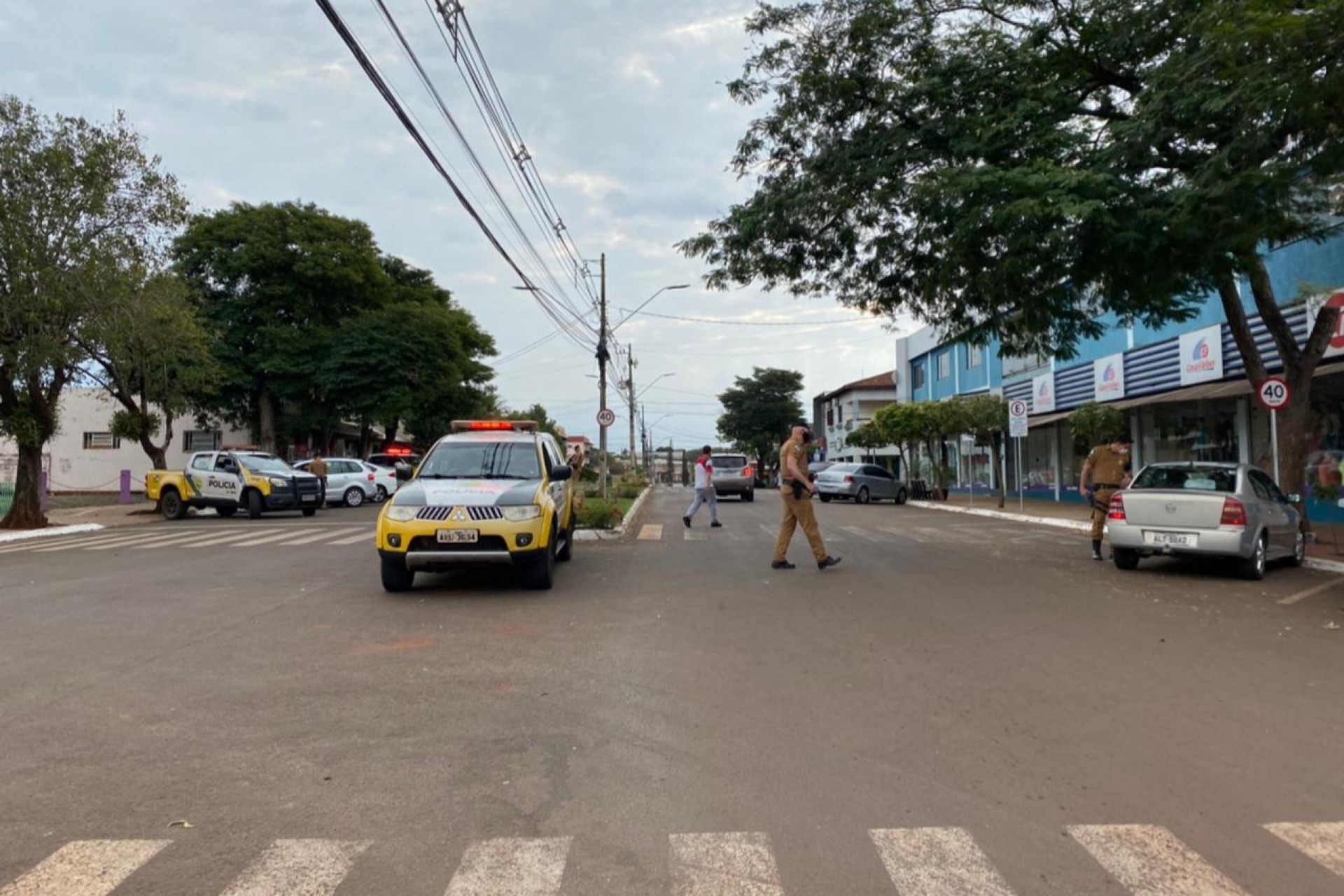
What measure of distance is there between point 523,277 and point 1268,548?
1352 cm

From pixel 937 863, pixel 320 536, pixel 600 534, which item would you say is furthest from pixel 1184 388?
pixel 937 863

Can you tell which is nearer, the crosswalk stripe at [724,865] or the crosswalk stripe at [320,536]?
the crosswalk stripe at [724,865]

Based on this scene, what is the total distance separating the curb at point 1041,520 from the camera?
1239cm

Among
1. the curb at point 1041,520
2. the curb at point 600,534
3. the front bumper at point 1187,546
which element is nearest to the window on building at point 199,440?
the curb at point 1041,520

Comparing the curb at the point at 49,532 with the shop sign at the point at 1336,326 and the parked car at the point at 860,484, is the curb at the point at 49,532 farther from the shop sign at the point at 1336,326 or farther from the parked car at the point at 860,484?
the shop sign at the point at 1336,326

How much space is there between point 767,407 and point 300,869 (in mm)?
68341

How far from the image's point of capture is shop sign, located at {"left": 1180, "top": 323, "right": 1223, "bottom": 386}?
829 inches

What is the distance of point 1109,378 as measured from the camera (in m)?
26.2

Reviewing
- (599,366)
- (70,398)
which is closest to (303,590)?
(599,366)

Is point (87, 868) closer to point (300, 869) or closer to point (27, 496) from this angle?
point (300, 869)

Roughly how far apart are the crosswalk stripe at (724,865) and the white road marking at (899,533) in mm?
12806

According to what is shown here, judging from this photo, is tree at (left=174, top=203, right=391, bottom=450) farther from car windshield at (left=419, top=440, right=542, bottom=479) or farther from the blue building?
car windshield at (left=419, top=440, right=542, bottom=479)

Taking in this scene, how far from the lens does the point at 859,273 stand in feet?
49.0

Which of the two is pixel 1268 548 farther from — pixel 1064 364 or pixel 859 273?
pixel 1064 364
